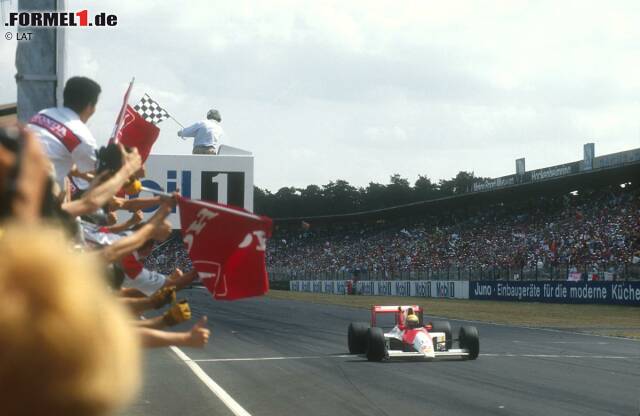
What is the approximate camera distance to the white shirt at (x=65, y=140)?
3439 millimetres

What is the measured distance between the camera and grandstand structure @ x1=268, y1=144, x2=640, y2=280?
144 feet

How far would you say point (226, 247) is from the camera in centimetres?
359

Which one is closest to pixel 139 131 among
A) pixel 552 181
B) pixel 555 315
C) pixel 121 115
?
pixel 121 115

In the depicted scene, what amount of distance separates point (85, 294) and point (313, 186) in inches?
4406

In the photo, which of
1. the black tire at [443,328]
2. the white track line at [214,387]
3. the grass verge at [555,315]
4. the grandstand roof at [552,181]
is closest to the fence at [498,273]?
the grass verge at [555,315]

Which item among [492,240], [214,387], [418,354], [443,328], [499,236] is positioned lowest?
[214,387]

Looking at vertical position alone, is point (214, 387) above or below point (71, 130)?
below

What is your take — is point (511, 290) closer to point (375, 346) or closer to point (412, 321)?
point (412, 321)

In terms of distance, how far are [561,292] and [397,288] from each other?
19296 mm

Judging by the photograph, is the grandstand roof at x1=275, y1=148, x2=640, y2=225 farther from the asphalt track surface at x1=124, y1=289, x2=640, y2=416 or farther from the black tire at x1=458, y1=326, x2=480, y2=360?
the black tire at x1=458, y1=326, x2=480, y2=360

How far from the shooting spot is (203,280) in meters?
3.61

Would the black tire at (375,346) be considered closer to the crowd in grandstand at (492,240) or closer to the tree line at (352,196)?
the crowd in grandstand at (492,240)

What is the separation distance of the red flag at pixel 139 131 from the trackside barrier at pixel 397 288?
155 feet

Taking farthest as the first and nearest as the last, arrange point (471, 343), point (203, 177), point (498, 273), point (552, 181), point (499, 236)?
point (499, 236)
point (552, 181)
point (498, 273)
point (471, 343)
point (203, 177)
